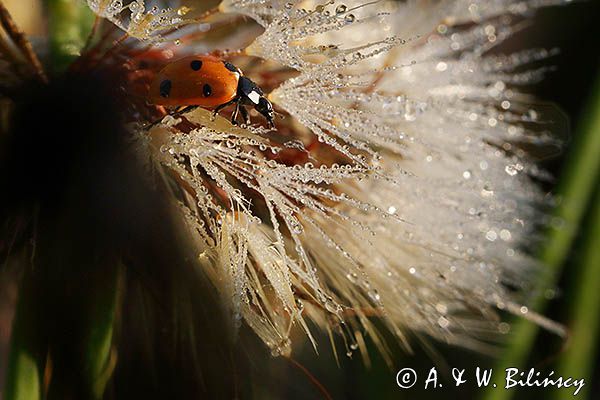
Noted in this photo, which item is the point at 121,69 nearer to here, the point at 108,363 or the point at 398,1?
the point at 108,363

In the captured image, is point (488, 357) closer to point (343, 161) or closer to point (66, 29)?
point (343, 161)

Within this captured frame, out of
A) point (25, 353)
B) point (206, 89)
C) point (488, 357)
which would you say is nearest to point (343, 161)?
point (206, 89)

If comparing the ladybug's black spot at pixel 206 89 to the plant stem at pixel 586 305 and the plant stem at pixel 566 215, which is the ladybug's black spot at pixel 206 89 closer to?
the plant stem at pixel 566 215

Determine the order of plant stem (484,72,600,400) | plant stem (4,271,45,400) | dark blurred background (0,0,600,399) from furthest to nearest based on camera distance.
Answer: plant stem (484,72,600,400)
dark blurred background (0,0,600,399)
plant stem (4,271,45,400)

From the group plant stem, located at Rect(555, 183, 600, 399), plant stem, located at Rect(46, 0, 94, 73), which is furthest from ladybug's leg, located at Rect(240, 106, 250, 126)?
plant stem, located at Rect(555, 183, 600, 399)

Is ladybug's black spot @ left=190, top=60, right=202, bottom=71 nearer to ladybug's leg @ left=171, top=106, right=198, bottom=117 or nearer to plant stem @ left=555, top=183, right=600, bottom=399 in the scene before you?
ladybug's leg @ left=171, top=106, right=198, bottom=117

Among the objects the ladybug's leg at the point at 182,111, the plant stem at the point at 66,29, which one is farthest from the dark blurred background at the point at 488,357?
the ladybug's leg at the point at 182,111

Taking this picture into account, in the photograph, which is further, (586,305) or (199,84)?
(586,305)
